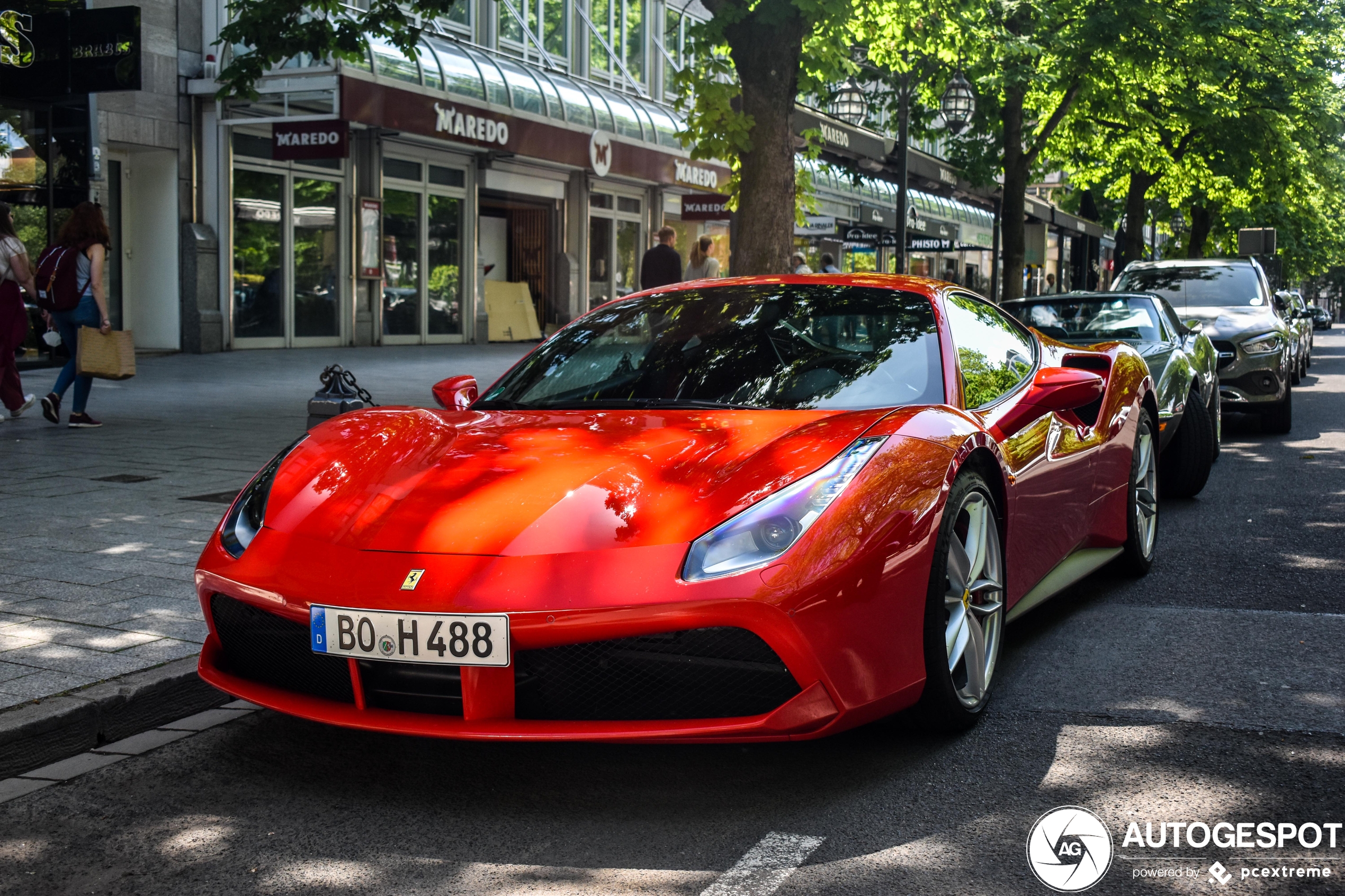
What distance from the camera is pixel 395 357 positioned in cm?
1908

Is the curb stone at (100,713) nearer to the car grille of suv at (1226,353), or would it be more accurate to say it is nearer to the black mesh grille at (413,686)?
the black mesh grille at (413,686)

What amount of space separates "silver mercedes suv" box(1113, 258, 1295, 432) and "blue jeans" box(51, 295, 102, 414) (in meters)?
7.99

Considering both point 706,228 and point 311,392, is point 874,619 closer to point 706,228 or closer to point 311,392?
point 311,392

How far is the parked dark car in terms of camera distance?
7.62m

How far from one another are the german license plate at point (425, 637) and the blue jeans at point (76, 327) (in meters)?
8.13

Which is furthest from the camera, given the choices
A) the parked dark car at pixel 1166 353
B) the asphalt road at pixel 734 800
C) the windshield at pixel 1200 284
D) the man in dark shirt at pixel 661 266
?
the man in dark shirt at pixel 661 266

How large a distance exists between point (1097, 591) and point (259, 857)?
147 inches

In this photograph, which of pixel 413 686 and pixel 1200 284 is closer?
pixel 413 686

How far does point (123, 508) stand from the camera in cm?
689

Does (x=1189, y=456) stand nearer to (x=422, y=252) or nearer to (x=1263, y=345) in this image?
(x=1263, y=345)

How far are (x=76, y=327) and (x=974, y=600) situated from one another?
343 inches

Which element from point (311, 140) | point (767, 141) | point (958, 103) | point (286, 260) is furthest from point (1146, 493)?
point (286, 260)

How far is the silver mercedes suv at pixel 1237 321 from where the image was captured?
12.0 metres

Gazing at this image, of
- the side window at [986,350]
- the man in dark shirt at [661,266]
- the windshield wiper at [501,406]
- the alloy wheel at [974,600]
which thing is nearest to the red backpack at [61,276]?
the man in dark shirt at [661,266]
